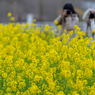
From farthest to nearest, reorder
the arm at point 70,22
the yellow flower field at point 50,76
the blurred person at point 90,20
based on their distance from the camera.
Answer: the arm at point 70,22
the blurred person at point 90,20
the yellow flower field at point 50,76

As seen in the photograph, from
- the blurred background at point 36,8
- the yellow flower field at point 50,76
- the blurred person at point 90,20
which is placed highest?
the blurred background at point 36,8

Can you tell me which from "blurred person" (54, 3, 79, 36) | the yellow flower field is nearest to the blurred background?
"blurred person" (54, 3, 79, 36)

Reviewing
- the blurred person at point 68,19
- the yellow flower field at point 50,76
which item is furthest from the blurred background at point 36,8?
the yellow flower field at point 50,76

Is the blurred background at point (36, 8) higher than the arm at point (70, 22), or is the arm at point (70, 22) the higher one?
the blurred background at point (36, 8)

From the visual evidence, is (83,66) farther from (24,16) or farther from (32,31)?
(24,16)

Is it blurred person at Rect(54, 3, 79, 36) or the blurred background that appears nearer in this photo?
blurred person at Rect(54, 3, 79, 36)

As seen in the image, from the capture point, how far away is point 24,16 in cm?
1769

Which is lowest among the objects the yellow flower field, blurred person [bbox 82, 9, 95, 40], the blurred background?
the yellow flower field

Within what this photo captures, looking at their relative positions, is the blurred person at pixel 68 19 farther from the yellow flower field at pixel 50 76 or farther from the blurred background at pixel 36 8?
the blurred background at pixel 36 8

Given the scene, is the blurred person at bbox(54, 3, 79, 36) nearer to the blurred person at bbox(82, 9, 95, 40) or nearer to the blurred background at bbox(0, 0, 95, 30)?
the blurred person at bbox(82, 9, 95, 40)

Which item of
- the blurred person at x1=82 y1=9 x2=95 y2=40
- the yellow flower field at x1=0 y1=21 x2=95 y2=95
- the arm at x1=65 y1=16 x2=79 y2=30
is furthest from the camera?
the arm at x1=65 y1=16 x2=79 y2=30

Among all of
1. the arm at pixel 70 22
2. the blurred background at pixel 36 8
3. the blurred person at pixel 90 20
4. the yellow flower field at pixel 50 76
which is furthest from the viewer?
the blurred background at pixel 36 8

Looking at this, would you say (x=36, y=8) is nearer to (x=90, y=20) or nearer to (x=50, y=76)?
(x=90, y=20)

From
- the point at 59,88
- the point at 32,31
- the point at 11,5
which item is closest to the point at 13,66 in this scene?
the point at 59,88
